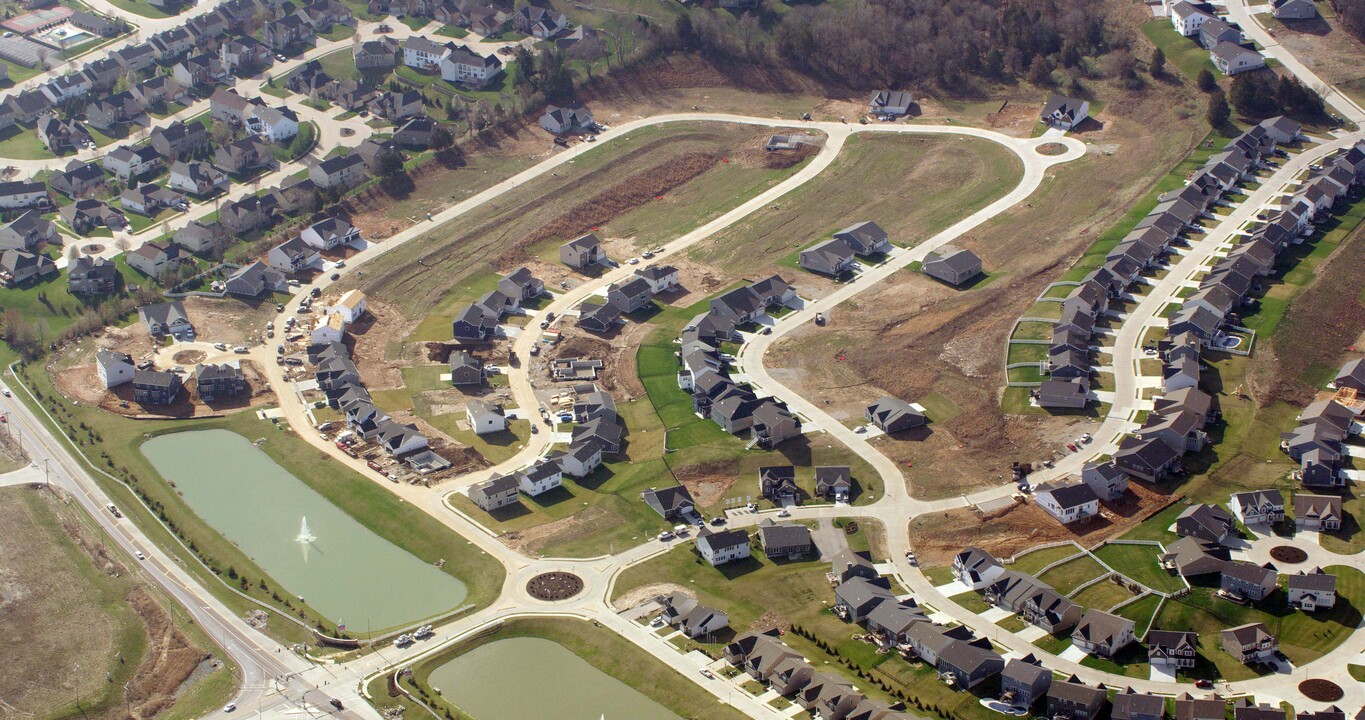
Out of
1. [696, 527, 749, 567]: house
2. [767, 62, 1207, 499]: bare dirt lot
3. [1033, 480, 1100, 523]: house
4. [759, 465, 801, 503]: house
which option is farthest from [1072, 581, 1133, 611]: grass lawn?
[759, 465, 801, 503]: house

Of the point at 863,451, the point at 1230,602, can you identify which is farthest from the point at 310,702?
the point at 1230,602

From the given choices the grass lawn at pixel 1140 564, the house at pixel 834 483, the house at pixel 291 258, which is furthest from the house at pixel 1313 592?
the house at pixel 291 258

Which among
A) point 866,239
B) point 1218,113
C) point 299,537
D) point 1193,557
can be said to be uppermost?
point 1218,113

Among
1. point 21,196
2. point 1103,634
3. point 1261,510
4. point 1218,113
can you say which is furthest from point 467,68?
point 1103,634

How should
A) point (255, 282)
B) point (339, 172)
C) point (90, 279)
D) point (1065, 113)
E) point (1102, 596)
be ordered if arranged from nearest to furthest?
point (1102, 596)
point (255, 282)
point (90, 279)
point (339, 172)
point (1065, 113)

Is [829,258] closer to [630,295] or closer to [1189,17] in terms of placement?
[630,295]

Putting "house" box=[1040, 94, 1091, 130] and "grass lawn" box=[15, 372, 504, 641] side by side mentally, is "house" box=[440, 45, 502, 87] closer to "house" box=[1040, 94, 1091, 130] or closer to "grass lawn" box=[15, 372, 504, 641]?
"house" box=[1040, 94, 1091, 130]

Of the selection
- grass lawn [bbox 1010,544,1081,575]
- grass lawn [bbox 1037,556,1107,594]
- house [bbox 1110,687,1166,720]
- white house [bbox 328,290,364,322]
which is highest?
white house [bbox 328,290,364,322]

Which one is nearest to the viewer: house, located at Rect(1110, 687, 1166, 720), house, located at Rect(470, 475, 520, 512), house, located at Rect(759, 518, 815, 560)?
house, located at Rect(1110, 687, 1166, 720)
